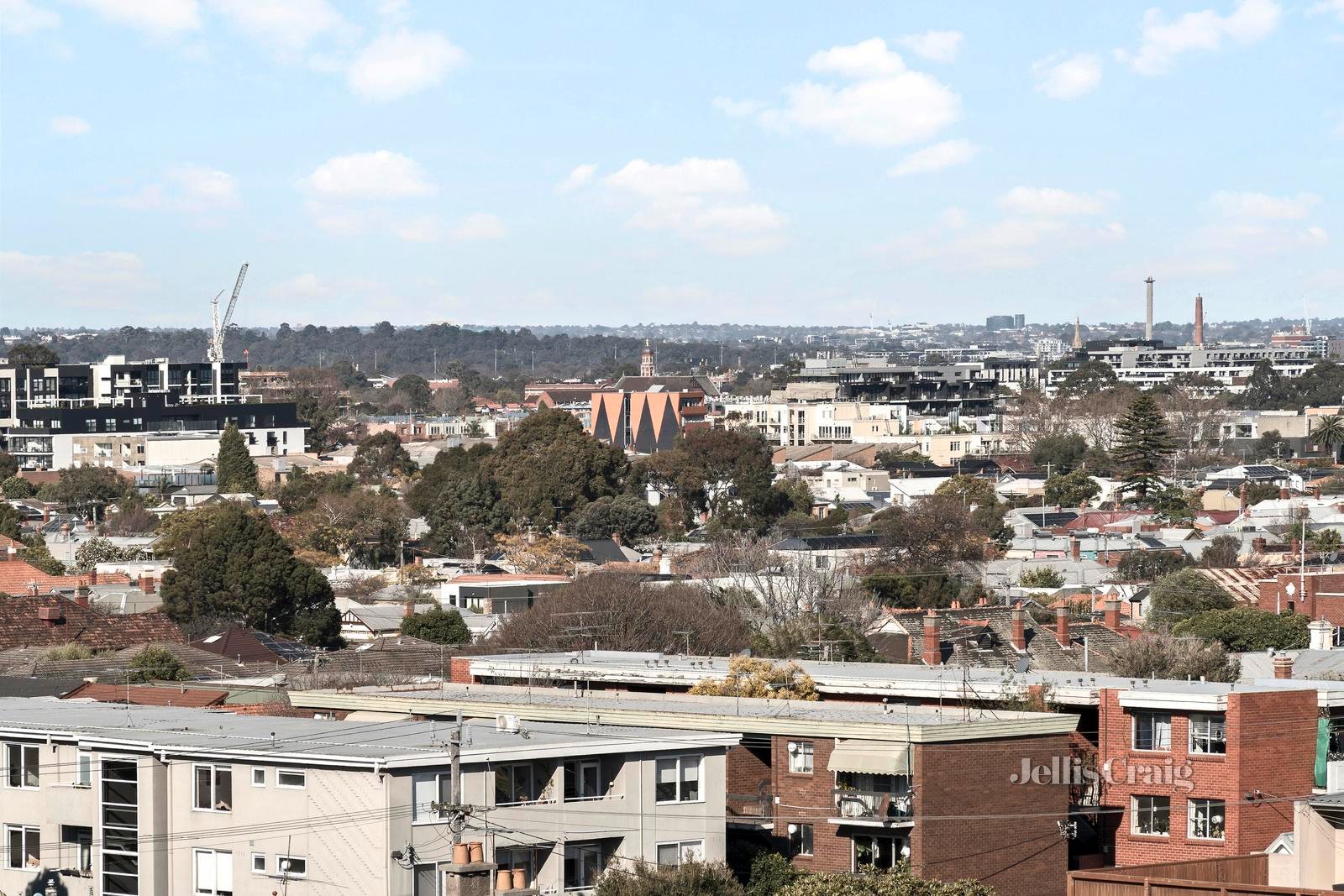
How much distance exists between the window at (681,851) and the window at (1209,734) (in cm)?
614

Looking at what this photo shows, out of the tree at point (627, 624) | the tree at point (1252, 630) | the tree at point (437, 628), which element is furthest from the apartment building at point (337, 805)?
the tree at point (437, 628)

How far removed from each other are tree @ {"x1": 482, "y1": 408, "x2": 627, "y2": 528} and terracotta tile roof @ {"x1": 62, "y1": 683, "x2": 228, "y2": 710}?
4922 cm

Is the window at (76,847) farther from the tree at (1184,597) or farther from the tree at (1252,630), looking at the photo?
the tree at (1184,597)

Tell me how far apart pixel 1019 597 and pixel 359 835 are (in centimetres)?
3624

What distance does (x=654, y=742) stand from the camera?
77.0 feet

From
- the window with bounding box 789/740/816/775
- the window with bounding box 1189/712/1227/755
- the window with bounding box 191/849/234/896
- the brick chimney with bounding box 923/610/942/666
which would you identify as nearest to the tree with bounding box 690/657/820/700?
the window with bounding box 789/740/816/775

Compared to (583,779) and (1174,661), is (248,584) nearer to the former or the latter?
(1174,661)

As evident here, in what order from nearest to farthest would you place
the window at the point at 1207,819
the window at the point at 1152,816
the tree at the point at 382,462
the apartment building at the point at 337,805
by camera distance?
the apartment building at the point at 337,805, the window at the point at 1207,819, the window at the point at 1152,816, the tree at the point at 382,462

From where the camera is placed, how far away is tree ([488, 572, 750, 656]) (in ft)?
142

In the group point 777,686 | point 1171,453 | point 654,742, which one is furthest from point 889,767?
point 1171,453

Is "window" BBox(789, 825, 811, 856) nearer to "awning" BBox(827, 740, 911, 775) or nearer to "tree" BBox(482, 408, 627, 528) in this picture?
"awning" BBox(827, 740, 911, 775)

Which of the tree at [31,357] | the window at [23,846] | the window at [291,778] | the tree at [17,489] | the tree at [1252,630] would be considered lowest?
the tree at [17,489]

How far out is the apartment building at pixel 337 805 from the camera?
21.6 m

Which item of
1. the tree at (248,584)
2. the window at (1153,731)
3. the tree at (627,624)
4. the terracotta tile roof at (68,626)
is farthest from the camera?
the tree at (248,584)
